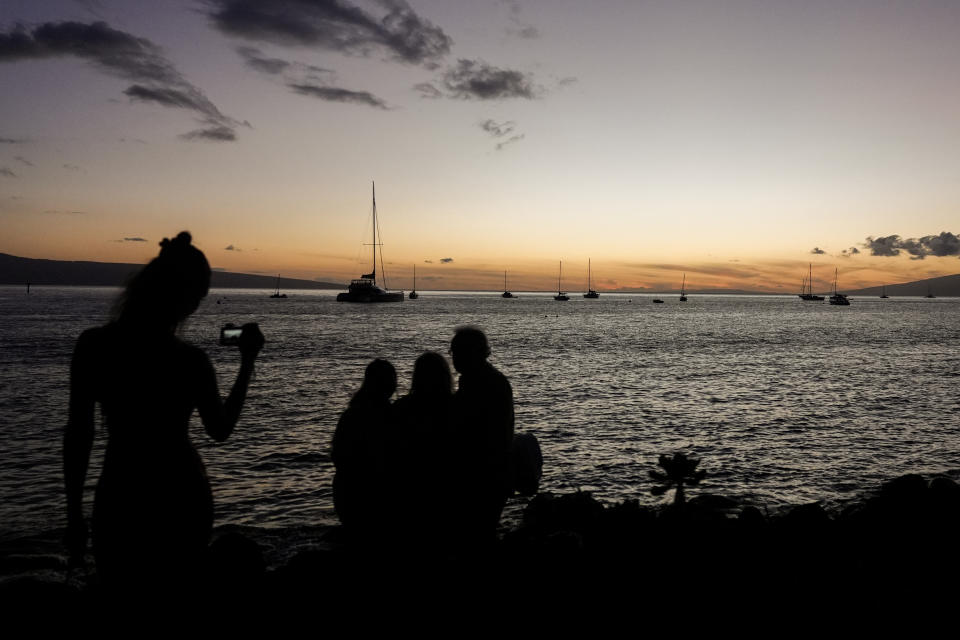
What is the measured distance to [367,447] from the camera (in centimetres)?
552

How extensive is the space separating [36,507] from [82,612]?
7.64 metres

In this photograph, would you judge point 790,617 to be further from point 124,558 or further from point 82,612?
point 82,612

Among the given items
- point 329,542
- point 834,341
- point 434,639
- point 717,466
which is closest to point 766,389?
point 717,466

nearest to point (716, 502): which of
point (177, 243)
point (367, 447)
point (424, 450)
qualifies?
point (424, 450)

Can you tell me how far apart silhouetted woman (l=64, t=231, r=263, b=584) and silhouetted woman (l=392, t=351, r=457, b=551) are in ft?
9.56

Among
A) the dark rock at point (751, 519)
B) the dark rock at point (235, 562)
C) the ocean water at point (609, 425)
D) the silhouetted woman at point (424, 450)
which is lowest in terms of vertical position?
the ocean water at point (609, 425)

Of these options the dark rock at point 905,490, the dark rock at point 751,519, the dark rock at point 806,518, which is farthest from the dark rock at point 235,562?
the dark rock at point 905,490

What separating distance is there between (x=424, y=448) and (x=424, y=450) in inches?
0.9

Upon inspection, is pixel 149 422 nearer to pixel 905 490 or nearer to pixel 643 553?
pixel 643 553

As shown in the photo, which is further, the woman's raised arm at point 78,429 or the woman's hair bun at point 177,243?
the woman's hair bun at point 177,243

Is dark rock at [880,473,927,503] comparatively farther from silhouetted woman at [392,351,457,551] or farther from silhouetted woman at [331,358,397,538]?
silhouetted woman at [331,358,397,538]

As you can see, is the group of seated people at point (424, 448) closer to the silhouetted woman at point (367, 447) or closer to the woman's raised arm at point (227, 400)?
the silhouetted woman at point (367, 447)

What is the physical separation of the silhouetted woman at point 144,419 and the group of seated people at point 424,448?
2715 mm

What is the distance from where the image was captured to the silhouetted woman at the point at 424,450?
18.6 feet
